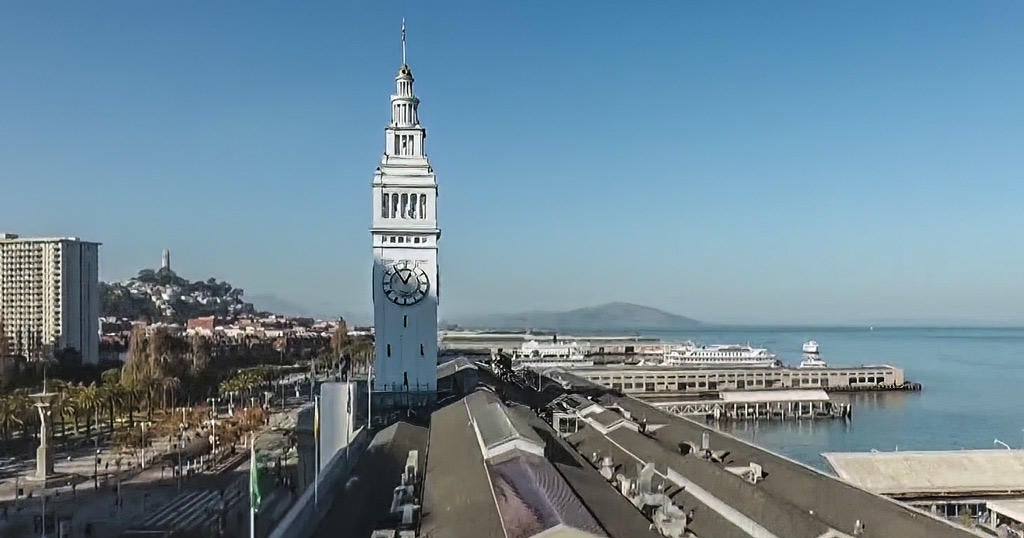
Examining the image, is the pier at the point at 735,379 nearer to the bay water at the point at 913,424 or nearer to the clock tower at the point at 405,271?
the bay water at the point at 913,424

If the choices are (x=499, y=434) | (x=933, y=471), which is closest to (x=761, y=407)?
(x=933, y=471)

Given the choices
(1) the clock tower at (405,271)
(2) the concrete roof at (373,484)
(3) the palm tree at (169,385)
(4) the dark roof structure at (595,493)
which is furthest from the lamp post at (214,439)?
(4) the dark roof structure at (595,493)

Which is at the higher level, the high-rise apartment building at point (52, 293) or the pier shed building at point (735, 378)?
the high-rise apartment building at point (52, 293)

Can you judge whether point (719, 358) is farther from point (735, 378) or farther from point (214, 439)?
point (214, 439)

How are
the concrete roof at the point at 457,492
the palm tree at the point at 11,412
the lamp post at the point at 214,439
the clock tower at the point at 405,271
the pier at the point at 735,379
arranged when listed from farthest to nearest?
1. the pier at the point at 735,379
2. the lamp post at the point at 214,439
3. the palm tree at the point at 11,412
4. the clock tower at the point at 405,271
5. the concrete roof at the point at 457,492

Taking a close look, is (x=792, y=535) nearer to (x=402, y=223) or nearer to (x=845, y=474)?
(x=845, y=474)

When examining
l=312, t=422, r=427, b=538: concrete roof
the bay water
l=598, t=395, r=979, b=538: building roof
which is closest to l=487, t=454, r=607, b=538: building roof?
l=312, t=422, r=427, b=538: concrete roof
